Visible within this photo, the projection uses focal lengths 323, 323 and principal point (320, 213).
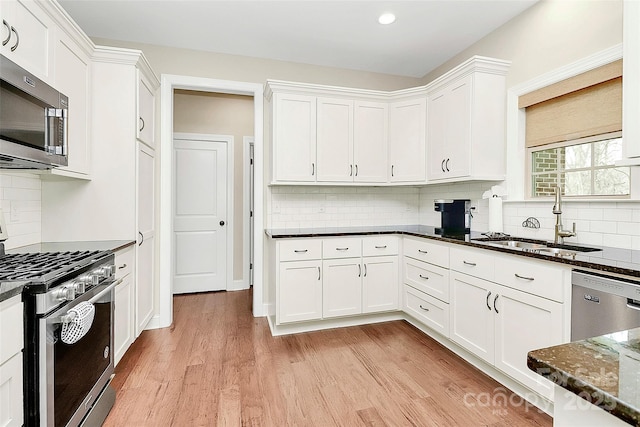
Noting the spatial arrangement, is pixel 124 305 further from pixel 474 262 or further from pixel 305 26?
pixel 305 26

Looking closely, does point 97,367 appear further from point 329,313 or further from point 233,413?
point 329,313

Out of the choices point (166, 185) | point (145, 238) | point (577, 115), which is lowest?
point (145, 238)

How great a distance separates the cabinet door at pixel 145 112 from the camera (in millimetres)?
2619

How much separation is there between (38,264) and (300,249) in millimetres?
1797

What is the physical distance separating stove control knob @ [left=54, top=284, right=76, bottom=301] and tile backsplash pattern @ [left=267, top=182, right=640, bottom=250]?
6.78 ft

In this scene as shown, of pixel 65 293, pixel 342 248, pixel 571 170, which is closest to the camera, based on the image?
pixel 65 293

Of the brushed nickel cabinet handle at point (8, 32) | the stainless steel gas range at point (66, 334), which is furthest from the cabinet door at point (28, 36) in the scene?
the stainless steel gas range at point (66, 334)

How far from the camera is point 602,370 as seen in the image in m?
0.53

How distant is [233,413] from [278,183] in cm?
191

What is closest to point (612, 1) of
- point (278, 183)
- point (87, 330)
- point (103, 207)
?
point (278, 183)

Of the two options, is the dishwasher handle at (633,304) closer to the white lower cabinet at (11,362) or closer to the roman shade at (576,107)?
the roman shade at (576,107)

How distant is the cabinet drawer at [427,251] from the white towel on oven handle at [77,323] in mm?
2331

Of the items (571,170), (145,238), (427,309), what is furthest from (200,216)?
(571,170)

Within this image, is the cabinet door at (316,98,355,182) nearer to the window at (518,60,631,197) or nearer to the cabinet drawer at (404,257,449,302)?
the cabinet drawer at (404,257,449,302)
